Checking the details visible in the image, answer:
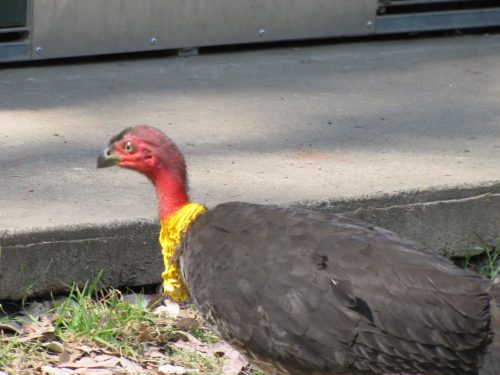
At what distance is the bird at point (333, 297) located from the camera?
161 inches

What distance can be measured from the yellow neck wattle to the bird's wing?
0.26m

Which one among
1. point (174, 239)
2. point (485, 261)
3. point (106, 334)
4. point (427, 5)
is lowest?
point (106, 334)

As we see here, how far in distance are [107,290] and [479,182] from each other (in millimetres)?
1753

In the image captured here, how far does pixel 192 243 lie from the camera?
15.0ft

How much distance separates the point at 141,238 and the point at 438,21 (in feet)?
13.0

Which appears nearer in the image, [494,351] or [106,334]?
[494,351]

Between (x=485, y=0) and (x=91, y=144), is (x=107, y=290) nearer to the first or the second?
(x=91, y=144)

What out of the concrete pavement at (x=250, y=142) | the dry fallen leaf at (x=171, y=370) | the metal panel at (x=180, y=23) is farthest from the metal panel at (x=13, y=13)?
the dry fallen leaf at (x=171, y=370)

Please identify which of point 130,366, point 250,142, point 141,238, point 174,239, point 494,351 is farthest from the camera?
point 250,142

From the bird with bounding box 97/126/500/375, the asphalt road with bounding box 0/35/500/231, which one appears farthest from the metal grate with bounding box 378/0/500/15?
the bird with bounding box 97/126/500/375

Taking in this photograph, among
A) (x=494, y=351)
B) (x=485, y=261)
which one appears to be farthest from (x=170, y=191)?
(x=485, y=261)

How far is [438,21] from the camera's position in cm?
839

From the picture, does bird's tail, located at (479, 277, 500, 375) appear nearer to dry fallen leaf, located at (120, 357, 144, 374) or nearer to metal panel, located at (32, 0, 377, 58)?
dry fallen leaf, located at (120, 357, 144, 374)

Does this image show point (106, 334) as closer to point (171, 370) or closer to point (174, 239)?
point (171, 370)
